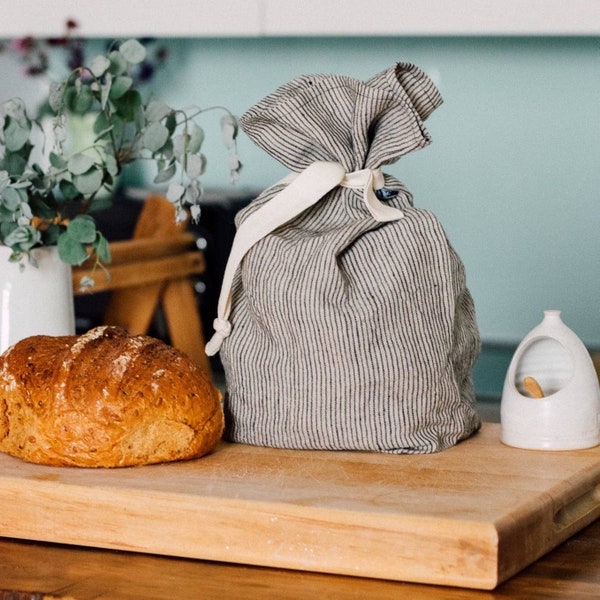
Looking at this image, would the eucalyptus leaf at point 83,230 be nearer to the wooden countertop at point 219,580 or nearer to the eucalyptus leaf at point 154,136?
the eucalyptus leaf at point 154,136

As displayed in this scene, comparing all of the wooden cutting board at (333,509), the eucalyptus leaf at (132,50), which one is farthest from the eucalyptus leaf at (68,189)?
the wooden cutting board at (333,509)

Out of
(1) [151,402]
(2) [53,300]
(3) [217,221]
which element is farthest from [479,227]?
(1) [151,402]

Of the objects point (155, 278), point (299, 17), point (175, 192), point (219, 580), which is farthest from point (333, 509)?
point (299, 17)

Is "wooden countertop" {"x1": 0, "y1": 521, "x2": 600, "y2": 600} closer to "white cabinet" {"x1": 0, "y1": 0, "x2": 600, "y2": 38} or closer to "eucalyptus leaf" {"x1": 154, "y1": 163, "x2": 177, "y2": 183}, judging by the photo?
"eucalyptus leaf" {"x1": 154, "y1": 163, "x2": 177, "y2": 183}

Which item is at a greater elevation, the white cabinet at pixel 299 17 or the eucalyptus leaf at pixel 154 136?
the white cabinet at pixel 299 17

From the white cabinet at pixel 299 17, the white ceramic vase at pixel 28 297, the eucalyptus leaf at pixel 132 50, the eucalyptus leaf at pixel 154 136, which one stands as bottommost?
the white ceramic vase at pixel 28 297

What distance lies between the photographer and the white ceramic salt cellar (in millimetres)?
856

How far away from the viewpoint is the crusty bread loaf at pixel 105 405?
805 mm

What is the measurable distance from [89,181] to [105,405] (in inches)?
10.9

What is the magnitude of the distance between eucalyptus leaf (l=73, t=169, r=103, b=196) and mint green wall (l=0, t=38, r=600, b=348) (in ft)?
4.23

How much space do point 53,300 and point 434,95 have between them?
1.36 ft

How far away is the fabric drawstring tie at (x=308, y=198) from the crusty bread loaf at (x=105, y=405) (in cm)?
12

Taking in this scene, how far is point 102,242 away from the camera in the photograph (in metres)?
0.99

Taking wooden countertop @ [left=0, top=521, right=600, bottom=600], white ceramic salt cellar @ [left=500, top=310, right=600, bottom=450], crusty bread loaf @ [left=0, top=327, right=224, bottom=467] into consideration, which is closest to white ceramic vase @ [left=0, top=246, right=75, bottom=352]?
crusty bread loaf @ [left=0, top=327, right=224, bottom=467]
